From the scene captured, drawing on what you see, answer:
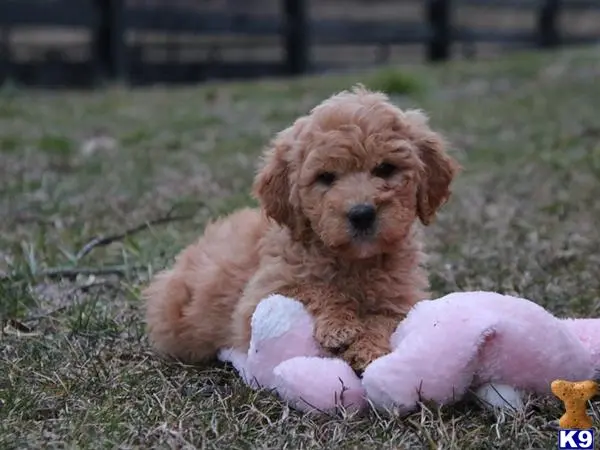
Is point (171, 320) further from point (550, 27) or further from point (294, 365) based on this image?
point (550, 27)

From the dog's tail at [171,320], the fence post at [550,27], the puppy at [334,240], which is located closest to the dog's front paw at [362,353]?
the puppy at [334,240]

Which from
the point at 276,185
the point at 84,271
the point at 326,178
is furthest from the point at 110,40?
the point at 326,178

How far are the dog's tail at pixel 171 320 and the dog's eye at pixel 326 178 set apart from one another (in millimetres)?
718

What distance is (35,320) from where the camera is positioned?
12.9ft

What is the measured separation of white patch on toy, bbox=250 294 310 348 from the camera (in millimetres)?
3109

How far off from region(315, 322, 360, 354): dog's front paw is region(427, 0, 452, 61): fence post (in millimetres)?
14550

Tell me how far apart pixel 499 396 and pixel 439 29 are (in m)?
14.9

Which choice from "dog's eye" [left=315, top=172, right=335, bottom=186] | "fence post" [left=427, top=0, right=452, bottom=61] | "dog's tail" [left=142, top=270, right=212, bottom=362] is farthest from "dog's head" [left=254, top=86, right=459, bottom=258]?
A: "fence post" [left=427, top=0, right=452, bottom=61]

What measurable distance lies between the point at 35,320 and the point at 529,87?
929cm

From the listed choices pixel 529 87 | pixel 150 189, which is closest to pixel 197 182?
pixel 150 189

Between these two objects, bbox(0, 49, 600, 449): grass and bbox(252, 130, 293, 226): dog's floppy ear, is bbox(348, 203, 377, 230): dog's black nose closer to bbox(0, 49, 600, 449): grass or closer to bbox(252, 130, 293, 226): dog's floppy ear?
bbox(252, 130, 293, 226): dog's floppy ear

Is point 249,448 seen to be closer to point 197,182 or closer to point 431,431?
point 431,431

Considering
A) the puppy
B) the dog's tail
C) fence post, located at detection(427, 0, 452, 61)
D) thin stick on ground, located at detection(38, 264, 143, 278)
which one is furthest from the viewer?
fence post, located at detection(427, 0, 452, 61)

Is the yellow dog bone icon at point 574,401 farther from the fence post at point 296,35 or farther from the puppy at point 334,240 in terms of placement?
the fence post at point 296,35
